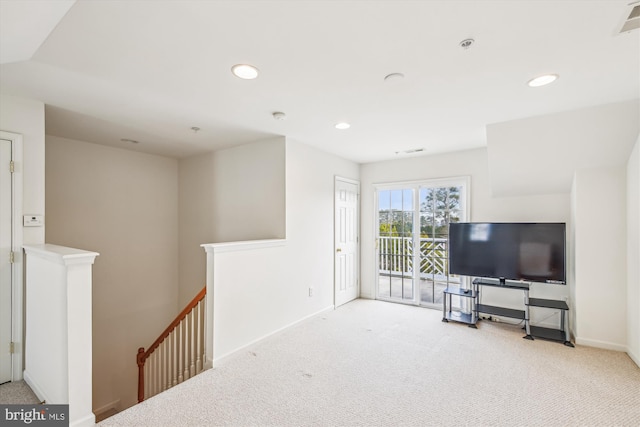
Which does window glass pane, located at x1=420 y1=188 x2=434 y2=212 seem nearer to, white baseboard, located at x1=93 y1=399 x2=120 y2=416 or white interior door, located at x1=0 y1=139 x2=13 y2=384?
white interior door, located at x1=0 y1=139 x2=13 y2=384

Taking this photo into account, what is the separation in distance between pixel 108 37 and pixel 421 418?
10.5 ft

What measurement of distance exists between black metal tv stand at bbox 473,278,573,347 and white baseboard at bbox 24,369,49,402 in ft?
14.5

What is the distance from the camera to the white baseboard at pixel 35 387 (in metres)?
2.11

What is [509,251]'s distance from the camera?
3.63 m

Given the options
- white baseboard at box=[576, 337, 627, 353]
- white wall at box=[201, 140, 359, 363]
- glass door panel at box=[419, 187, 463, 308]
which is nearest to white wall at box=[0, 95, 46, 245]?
white wall at box=[201, 140, 359, 363]

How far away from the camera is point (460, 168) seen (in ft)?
14.4

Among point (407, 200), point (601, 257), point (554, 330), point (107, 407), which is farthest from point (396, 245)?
point (107, 407)

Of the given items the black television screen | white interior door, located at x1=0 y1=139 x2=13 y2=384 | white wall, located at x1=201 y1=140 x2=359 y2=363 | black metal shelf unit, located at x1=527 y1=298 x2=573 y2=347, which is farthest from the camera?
the black television screen

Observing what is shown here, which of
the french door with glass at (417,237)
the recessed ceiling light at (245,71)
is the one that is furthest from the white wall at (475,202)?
the recessed ceiling light at (245,71)

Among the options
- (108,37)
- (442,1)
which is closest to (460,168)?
(442,1)

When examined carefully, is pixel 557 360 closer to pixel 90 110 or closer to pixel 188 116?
pixel 188 116

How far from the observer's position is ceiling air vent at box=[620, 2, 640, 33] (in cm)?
148

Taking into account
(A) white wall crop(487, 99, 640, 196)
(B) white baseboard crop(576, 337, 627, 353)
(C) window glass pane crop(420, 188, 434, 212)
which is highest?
(A) white wall crop(487, 99, 640, 196)

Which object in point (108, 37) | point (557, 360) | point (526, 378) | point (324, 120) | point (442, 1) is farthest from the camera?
point (324, 120)
